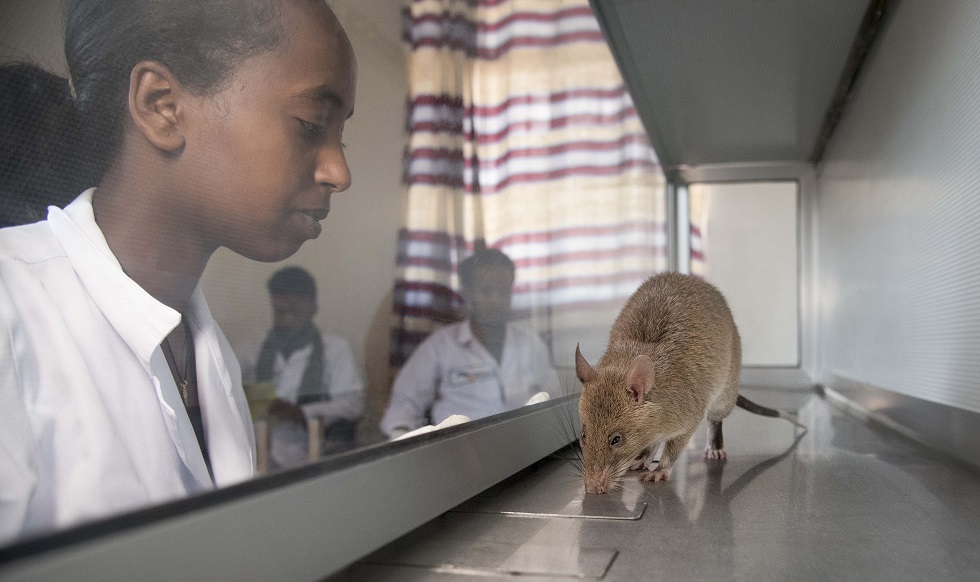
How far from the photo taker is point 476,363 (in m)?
1.67

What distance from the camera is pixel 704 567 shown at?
4.01ft

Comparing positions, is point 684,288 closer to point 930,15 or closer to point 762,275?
point 930,15

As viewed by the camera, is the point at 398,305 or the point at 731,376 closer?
the point at 398,305

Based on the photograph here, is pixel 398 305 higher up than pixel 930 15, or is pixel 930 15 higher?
pixel 930 15

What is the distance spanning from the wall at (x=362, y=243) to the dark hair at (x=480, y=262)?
1.42 ft

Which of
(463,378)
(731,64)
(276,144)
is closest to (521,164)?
(463,378)

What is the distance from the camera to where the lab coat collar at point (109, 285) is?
0.58 m

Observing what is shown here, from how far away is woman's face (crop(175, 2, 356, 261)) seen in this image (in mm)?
693

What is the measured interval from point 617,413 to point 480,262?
2.73ft

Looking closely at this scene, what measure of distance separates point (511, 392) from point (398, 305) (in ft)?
3.22

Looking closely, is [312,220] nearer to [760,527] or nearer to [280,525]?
[280,525]

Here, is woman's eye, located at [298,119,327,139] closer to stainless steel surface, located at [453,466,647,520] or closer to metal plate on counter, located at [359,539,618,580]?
metal plate on counter, located at [359,539,618,580]

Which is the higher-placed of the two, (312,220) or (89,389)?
(312,220)

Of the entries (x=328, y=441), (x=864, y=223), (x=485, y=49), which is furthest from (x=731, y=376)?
(x=328, y=441)
